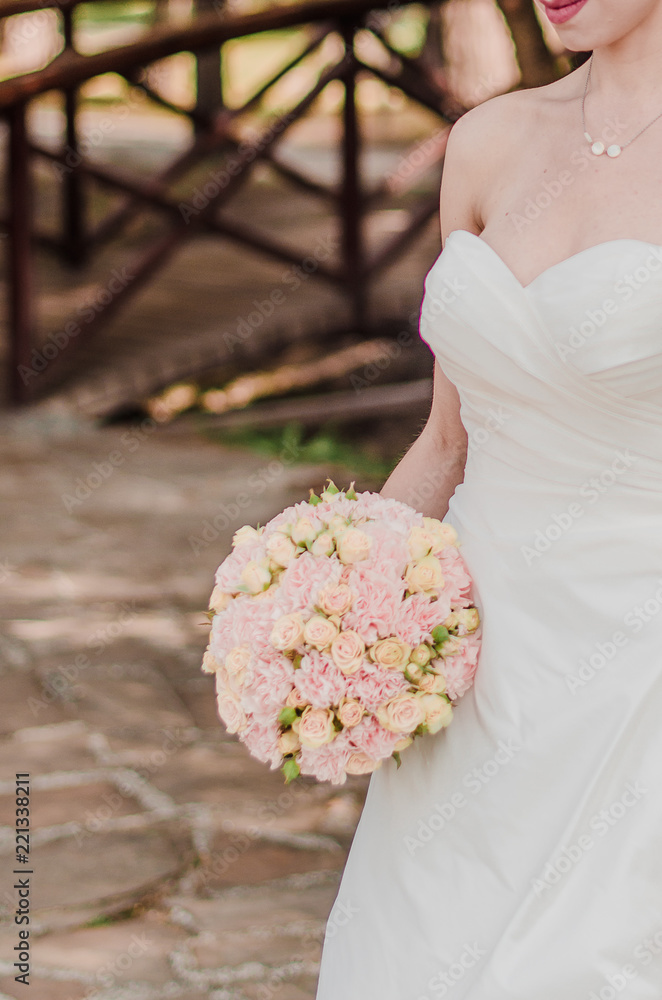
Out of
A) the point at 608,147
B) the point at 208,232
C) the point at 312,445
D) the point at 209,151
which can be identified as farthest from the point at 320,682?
the point at 208,232

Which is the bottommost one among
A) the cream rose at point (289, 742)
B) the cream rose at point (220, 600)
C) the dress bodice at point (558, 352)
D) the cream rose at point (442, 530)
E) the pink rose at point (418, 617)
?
the cream rose at point (289, 742)

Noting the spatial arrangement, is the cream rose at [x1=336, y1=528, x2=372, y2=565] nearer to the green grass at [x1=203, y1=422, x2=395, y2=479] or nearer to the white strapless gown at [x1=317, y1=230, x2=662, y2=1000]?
the white strapless gown at [x1=317, y1=230, x2=662, y2=1000]

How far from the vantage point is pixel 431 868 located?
1.73 m

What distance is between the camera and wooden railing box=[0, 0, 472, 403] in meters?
6.48

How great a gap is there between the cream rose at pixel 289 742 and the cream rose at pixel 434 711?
0.57ft

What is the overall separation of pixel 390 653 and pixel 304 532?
0.70 ft

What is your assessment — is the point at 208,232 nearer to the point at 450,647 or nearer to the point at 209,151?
the point at 209,151

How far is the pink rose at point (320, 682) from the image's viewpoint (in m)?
1.56

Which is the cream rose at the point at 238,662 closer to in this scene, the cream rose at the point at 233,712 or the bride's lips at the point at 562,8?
the cream rose at the point at 233,712

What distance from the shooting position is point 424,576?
162 cm

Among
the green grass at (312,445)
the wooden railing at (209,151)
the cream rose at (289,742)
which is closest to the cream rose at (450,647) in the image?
the cream rose at (289,742)

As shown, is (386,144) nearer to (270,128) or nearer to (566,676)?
(270,128)

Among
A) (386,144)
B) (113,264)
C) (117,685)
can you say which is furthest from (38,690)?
(386,144)

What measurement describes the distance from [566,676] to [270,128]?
5804 mm
